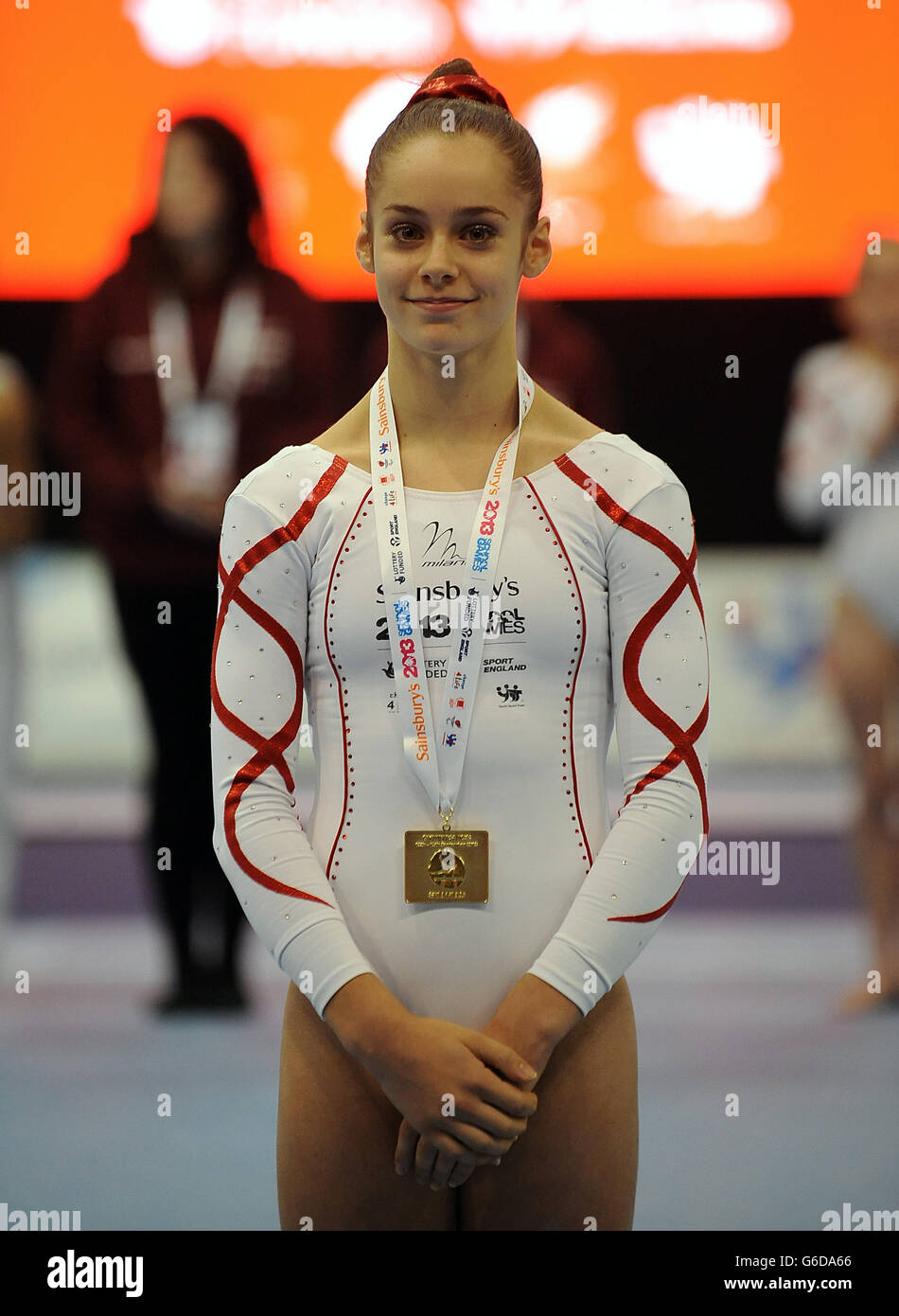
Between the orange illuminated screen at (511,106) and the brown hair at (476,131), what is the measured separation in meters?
A: 1.79

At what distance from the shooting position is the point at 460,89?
62.4 inches

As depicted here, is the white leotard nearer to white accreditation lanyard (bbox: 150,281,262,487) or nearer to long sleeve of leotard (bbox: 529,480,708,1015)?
long sleeve of leotard (bbox: 529,480,708,1015)

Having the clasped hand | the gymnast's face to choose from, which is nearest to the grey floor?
the clasped hand

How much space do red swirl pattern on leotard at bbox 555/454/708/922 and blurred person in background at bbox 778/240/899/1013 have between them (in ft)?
7.64

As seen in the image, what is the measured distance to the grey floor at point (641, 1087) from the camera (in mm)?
2715

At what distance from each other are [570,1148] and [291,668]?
1.98ft

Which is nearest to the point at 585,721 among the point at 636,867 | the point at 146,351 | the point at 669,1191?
the point at 636,867

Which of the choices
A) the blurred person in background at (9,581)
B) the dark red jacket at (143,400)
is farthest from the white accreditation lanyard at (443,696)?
the blurred person in background at (9,581)

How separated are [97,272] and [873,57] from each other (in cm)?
200

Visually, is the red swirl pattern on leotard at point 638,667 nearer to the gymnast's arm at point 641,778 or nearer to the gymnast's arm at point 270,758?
the gymnast's arm at point 641,778

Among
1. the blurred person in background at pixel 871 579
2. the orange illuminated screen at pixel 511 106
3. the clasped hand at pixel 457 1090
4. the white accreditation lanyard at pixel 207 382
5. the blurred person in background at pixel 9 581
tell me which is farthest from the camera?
the blurred person in background at pixel 871 579

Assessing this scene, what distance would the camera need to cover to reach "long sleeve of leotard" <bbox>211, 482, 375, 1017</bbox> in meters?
1.53

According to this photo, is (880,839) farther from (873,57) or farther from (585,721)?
(585,721)

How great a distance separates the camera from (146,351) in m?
3.54
